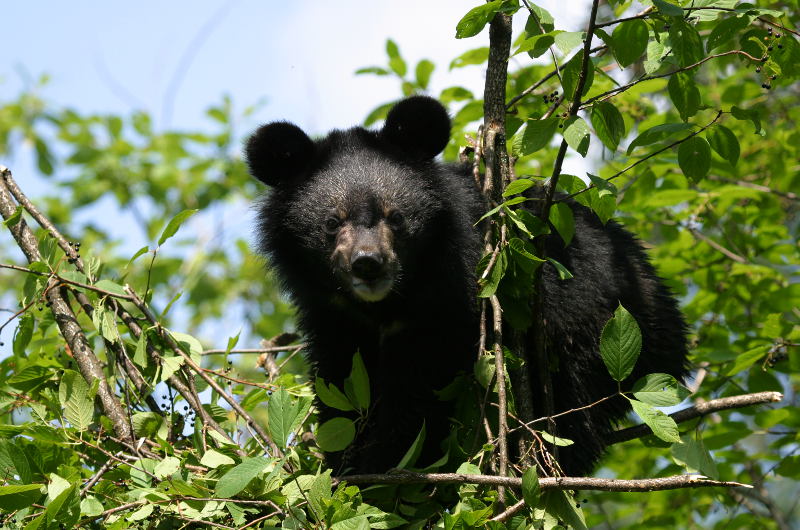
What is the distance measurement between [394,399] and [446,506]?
3.09ft

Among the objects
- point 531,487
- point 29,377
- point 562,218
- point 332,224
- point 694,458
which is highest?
point 332,224

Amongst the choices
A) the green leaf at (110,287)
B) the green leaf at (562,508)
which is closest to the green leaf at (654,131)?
the green leaf at (562,508)

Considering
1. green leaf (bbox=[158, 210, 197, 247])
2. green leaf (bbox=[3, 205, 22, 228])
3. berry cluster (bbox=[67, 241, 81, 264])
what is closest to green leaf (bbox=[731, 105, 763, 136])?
green leaf (bbox=[158, 210, 197, 247])

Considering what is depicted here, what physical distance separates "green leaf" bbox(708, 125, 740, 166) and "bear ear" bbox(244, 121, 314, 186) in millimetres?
2254

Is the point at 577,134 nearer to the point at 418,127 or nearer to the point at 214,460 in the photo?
the point at 214,460

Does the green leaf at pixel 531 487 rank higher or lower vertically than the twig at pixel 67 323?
lower

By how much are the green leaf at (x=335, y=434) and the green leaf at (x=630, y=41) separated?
1.63 metres

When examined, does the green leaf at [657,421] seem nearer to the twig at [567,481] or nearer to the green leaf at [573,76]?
the twig at [567,481]

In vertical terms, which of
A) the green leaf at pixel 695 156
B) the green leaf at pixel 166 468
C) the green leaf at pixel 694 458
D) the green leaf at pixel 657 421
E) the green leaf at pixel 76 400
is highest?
the green leaf at pixel 695 156

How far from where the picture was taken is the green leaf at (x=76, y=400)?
134 inches

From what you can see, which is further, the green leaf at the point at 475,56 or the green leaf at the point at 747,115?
the green leaf at the point at 475,56

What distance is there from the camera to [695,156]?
10.2 feet

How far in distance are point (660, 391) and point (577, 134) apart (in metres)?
0.89

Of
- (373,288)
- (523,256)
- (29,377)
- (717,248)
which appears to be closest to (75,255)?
(29,377)
